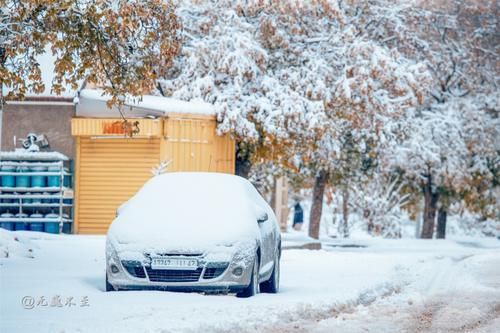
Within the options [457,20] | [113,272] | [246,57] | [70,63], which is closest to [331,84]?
[246,57]

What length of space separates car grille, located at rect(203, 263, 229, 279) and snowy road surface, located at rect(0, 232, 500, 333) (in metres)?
0.27

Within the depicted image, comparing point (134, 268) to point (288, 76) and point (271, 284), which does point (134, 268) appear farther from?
point (288, 76)

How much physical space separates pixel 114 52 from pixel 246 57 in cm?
1257

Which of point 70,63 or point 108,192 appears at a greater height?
point 70,63

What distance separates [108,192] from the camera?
27891 mm

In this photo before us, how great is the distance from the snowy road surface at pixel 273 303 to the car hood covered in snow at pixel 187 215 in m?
0.67

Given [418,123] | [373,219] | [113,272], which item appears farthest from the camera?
[373,219]

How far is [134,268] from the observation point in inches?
484

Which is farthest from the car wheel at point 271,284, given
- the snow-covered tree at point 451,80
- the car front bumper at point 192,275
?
the snow-covered tree at point 451,80

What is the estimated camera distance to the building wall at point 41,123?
27.2 m

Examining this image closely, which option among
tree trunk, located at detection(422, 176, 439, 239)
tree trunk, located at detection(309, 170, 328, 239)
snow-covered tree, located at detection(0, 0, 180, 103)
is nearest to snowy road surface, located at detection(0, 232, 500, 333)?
snow-covered tree, located at detection(0, 0, 180, 103)

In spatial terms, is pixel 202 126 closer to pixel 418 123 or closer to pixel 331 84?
pixel 331 84

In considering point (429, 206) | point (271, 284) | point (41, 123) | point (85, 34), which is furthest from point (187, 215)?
point (429, 206)

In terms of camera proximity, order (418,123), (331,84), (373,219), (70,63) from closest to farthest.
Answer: (70,63) < (331,84) < (418,123) < (373,219)
